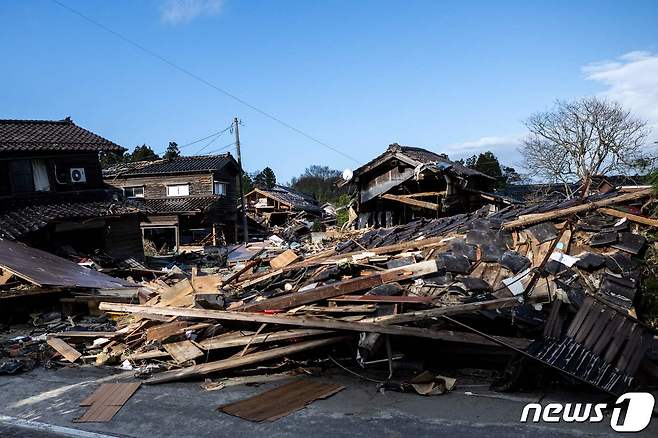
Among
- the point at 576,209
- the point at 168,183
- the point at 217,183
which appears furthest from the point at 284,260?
the point at 168,183

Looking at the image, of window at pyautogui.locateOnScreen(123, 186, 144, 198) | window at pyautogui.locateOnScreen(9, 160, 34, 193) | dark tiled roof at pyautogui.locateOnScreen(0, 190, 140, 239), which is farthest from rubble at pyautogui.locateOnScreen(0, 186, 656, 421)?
window at pyautogui.locateOnScreen(123, 186, 144, 198)

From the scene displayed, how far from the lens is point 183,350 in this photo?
24.2 feet

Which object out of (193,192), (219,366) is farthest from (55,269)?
(193,192)

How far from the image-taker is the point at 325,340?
690cm

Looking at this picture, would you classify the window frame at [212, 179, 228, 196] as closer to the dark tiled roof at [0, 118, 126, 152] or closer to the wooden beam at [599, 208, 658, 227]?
the dark tiled roof at [0, 118, 126, 152]

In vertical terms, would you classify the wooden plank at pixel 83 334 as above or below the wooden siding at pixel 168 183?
below

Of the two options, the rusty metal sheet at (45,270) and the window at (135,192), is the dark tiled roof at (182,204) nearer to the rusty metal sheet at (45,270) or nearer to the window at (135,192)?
the window at (135,192)

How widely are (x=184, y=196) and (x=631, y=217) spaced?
1195 inches

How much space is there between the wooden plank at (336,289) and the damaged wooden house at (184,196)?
24766 millimetres

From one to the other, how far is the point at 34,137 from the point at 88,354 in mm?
15618

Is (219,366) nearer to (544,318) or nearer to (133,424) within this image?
(133,424)

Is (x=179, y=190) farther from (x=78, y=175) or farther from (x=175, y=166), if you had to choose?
(x=78, y=175)

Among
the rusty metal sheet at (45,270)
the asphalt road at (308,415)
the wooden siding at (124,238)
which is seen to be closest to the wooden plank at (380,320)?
the asphalt road at (308,415)

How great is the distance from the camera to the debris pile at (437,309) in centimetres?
589
